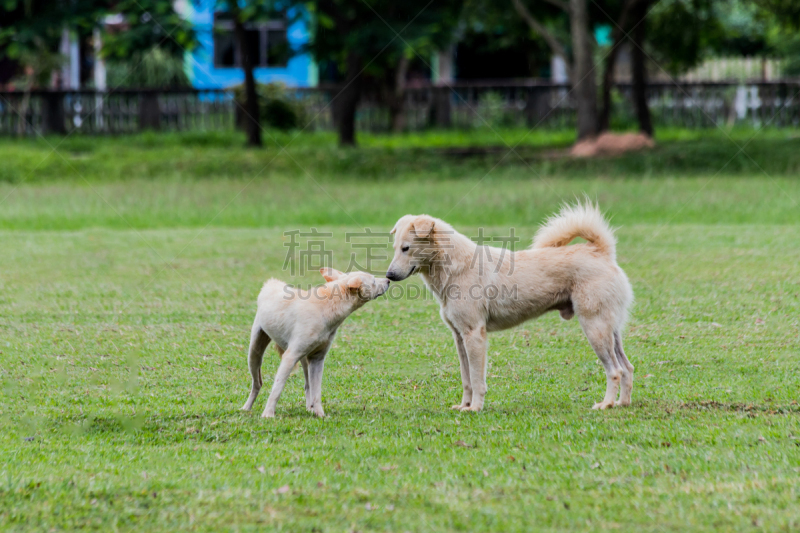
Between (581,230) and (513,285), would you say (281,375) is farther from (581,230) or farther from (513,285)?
(581,230)

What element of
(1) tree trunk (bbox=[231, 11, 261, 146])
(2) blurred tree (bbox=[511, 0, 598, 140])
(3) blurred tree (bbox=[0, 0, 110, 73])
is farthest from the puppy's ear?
(3) blurred tree (bbox=[0, 0, 110, 73])

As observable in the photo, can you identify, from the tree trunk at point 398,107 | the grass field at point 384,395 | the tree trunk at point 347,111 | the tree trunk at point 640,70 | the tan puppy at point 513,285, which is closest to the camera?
the grass field at point 384,395

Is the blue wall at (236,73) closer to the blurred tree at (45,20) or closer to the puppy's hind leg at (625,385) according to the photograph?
the blurred tree at (45,20)

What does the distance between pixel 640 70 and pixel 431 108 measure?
25.0 ft

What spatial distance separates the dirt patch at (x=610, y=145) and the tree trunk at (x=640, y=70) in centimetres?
226

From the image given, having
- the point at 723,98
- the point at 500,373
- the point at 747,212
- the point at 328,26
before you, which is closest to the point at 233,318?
the point at 500,373

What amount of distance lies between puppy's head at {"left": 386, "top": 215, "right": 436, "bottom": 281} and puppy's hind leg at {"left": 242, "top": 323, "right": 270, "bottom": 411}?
103cm

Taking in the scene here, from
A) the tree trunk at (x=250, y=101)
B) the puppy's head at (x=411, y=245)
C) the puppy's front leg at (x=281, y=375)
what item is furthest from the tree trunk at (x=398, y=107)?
the puppy's front leg at (x=281, y=375)

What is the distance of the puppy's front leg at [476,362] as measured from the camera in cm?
662

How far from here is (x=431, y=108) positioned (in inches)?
1208

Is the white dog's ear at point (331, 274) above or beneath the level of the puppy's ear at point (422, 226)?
beneath

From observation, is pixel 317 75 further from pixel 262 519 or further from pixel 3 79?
pixel 262 519

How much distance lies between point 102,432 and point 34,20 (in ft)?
73.5

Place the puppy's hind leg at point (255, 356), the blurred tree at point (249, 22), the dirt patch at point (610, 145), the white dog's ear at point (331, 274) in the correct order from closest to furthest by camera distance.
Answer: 1. the puppy's hind leg at point (255, 356)
2. the white dog's ear at point (331, 274)
3. the blurred tree at point (249, 22)
4. the dirt patch at point (610, 145)
